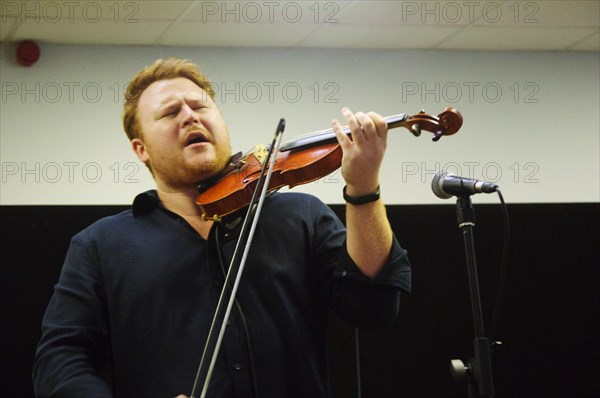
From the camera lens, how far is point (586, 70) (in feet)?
14.8

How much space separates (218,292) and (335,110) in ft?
8.64

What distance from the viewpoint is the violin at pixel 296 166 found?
5.85 feet

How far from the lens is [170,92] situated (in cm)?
200

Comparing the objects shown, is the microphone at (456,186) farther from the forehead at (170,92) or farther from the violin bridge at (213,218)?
the forehead at (170,92)

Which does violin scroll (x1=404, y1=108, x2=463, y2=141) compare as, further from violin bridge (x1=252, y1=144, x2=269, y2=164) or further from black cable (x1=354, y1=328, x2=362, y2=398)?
black cable (x1=354, y1=328, x2=362, y2=398)

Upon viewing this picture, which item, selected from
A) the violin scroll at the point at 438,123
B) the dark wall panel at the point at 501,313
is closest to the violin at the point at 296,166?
the violin scroll at the point at 438,123

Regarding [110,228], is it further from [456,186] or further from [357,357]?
[357,357]

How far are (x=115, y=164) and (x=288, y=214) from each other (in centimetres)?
232

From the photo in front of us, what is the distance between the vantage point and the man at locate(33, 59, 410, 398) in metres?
1.71

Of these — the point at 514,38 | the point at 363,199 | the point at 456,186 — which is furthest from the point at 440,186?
the point at 514,38

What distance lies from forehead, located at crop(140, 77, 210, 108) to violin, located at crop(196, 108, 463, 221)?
0.21 meters

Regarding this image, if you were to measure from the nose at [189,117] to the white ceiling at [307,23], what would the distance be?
5.52 feet

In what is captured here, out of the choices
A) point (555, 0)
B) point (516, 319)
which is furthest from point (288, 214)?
point (555, 0)

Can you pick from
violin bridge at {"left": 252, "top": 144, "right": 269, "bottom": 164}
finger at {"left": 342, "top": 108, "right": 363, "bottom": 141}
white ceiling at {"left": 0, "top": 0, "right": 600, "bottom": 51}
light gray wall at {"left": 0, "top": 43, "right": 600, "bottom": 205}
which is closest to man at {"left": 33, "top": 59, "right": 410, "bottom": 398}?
finger at {"left": 342, "top": 108, "right": 363, "bottom": 141}
